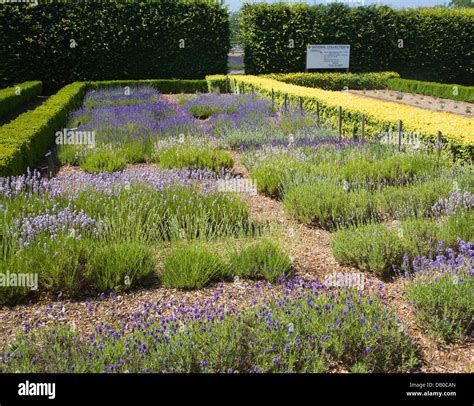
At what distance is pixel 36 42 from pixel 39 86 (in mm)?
2392

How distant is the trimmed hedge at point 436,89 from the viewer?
20745 mm

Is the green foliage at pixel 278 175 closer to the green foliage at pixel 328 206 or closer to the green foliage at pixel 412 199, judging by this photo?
the green foliage at pixel 328 206

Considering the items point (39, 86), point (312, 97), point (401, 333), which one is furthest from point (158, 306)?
point (39, 86)

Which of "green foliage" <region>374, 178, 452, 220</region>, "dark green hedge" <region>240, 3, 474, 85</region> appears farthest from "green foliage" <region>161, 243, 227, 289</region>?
"dark green hedge" <region>240, 3, 474, 85</region>

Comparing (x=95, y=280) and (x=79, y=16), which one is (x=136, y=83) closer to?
(x=79, y=16)

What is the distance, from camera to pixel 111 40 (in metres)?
22.7

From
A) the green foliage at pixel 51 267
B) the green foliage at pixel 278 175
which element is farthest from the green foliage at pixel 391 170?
the green foliage at pixel 51 267

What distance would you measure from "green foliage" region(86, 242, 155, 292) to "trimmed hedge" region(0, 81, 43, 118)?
11.4 meters

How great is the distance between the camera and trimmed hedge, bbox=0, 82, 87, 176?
7.01 meters

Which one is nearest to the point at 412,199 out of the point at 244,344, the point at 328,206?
the point at 328,206

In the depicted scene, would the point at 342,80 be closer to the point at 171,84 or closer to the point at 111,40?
the point at 171,84

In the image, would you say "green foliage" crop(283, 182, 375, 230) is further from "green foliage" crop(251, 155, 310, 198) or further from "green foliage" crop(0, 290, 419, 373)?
"green foliage" crop(0, 290, 419, 373)

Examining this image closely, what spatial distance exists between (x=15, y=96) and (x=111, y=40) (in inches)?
298

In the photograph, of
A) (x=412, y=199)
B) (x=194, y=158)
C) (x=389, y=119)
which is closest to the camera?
(x=412, y=199)
